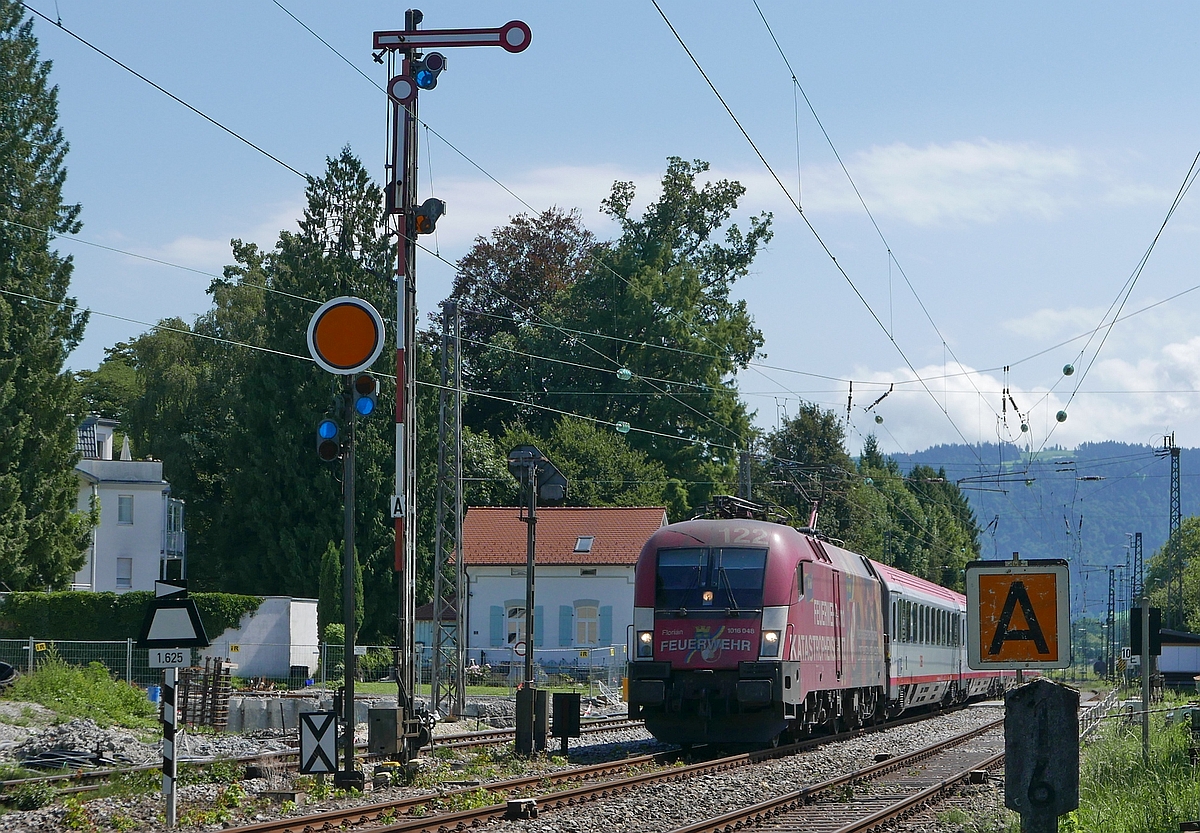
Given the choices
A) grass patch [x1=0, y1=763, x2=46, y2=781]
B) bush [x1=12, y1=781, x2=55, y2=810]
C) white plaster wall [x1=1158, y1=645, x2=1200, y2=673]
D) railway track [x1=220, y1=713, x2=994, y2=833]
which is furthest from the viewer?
white plaster wall [x1=1158, y1=645, x2=1200, y2=673]

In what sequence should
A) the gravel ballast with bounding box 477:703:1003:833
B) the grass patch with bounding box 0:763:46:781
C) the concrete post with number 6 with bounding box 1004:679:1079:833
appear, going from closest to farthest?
the concrete post with number 6 with bounding box 1004:679:1079:833 < the gravel ballast with bounding box 477:703:1003:833 < the grass patch with bounding box 0:763:46:781

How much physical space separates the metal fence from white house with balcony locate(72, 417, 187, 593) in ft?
46.9

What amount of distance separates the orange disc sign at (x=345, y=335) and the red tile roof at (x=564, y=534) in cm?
3449

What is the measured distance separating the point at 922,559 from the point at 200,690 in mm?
82445

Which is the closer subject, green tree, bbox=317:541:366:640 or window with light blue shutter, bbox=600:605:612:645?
green tree, bbox=317:541:366:640

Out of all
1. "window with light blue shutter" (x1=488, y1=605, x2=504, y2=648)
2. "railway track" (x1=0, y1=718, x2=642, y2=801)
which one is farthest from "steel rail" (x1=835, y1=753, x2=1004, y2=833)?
"window with light blue shutter" (x1=488, y1=605, x2=504, y2=648)

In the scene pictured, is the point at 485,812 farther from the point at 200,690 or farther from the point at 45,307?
the point at 45,307

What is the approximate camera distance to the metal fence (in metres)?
33.6

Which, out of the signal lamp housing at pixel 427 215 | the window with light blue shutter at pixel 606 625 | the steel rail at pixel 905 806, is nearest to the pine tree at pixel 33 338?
the window with light blue shutter at pixel 606 625

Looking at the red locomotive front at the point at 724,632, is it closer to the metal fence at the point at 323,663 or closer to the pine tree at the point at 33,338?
the metal fence at the point at 323,663

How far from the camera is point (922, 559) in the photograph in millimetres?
106688

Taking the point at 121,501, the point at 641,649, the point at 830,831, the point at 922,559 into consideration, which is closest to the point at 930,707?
the point at 641,649

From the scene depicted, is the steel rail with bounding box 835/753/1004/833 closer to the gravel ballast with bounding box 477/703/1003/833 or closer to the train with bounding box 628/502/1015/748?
the gravel ballast with bounding box 477/703/1003/833

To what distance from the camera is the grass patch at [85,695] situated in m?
26.9
